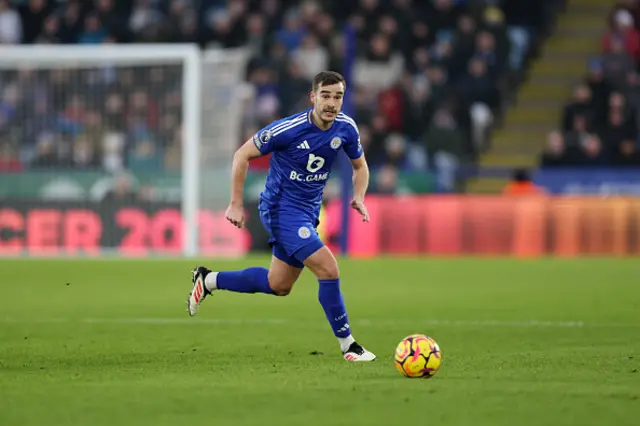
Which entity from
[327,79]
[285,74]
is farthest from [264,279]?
[285,74]

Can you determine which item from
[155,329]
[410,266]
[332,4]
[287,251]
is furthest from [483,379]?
[332,4]

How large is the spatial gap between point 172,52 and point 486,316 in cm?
1025

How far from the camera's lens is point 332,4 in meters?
25.9

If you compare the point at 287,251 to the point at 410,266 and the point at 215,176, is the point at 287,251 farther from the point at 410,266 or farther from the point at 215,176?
the point at 215,176

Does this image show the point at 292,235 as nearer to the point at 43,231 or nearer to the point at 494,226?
the point at 43,231

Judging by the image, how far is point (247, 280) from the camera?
9.09 metres

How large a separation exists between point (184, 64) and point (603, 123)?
725 centimetres

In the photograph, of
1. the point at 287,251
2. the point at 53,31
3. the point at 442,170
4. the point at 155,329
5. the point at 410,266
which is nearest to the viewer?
the point at 287,251

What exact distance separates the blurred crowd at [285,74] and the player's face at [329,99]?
12341 millimetres

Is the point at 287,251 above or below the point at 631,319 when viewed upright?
above

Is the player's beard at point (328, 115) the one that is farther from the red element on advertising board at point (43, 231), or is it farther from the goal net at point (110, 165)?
the red element on advertising board at point (43, 231)

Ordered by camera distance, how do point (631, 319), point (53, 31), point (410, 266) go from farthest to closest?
point (53, 31) < point (410, 266) < point (631, 319)

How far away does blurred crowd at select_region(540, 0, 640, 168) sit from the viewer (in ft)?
72.9

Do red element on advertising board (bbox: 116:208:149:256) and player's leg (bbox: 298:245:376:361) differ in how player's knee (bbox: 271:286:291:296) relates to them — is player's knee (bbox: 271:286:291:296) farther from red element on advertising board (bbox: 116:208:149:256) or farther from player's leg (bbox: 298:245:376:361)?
red element on advertising board (bbox: 116:208:149:256)
